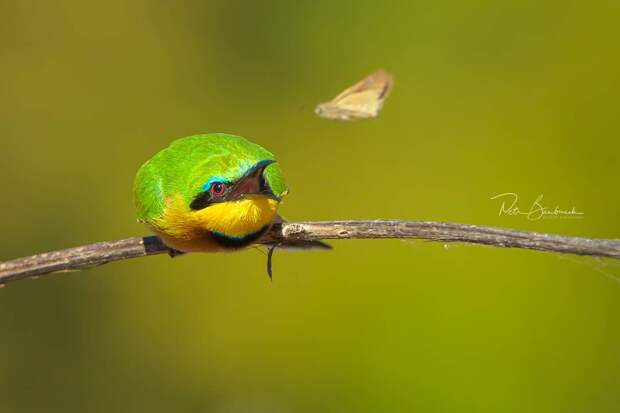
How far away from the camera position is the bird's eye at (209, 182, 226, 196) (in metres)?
2.20

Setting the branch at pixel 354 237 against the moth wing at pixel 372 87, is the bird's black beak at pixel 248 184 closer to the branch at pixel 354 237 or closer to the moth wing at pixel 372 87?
the branch at pixel 354 237

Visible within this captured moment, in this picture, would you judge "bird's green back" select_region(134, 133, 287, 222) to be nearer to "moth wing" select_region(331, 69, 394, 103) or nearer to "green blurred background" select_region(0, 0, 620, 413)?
"moth wing" select_region(331, 69, 394, 103)

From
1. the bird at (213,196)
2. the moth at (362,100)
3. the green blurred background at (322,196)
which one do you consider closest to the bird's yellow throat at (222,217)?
the bird at (213,196)

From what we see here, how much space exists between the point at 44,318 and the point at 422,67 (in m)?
2.02

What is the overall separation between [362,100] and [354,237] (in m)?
0.89

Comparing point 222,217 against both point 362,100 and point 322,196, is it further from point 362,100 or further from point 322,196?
point 322,196

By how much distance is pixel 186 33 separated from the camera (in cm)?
405

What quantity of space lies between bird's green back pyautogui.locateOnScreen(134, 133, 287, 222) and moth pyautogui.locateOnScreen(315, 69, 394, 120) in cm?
47

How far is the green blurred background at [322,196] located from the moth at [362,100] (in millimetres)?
577

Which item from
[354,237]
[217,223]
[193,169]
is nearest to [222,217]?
[217,223]

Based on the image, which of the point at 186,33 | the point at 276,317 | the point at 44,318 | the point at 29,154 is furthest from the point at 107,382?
the point at 186,33

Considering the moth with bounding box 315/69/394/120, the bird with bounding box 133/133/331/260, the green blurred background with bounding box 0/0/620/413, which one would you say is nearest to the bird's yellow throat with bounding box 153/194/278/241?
the bird with bounding box 133/133/331/260

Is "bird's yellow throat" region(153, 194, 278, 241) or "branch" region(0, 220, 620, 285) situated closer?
"branch" region(0, 220, 620, 285)

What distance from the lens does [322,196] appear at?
3.53 metres
